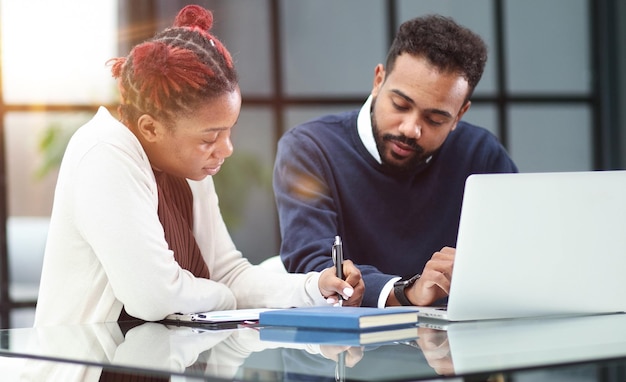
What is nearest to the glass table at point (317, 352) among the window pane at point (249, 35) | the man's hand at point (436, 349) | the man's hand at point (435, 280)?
the man's hand at point (436, 349)

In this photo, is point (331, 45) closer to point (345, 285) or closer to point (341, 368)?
point (345, 285)

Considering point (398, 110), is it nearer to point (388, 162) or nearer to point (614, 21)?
point (388, 162)

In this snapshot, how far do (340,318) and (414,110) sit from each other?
1.19m

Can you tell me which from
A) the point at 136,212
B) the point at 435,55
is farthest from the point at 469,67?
the point at 136,212

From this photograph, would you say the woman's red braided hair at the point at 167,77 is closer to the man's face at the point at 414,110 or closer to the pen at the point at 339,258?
the pen at the point at 339,258

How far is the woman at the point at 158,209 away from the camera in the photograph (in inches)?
68.9

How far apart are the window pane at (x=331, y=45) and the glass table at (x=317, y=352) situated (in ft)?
11.0

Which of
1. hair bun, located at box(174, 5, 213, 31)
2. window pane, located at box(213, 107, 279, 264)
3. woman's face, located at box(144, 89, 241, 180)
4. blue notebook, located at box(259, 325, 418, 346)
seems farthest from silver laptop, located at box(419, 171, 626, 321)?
window pane, located at box(213, 107, 279, 264)

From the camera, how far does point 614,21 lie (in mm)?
5535

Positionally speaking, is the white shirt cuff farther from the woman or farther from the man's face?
the man's face

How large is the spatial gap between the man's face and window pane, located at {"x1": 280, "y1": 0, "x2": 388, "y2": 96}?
2379 mm

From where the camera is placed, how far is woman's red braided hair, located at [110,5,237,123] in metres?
1.94

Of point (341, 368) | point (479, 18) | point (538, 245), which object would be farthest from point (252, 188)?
point (341, 368)

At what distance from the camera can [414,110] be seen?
2561 millimetres
